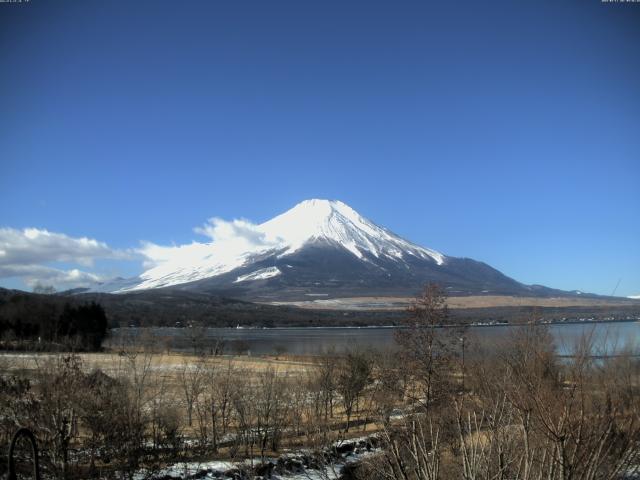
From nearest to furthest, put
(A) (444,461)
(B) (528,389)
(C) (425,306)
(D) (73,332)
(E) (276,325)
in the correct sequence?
(B) (528,389) < (A) (444,461) < (C) (425,306) < (D) (73,332) < (E) (276,325)

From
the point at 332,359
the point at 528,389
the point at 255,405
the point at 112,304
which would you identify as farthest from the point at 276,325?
the point at 528,389

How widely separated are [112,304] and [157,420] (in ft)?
624

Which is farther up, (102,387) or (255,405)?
(102,387)

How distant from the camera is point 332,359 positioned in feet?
103

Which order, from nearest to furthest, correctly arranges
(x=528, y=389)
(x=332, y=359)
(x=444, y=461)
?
(x=528, y=389) < (x=444, y=461) < (x=332, y=359)

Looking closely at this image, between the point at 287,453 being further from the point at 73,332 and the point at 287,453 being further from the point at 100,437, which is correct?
the point at 73,332

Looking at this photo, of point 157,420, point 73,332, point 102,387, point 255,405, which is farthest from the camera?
point 73,332

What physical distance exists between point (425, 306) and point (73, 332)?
6192cm

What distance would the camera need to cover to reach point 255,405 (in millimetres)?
19688

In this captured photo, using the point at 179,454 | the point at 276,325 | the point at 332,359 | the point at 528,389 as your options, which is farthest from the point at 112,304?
the point at 528,389

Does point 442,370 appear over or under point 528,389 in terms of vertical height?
under

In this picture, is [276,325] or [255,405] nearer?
[255,405]

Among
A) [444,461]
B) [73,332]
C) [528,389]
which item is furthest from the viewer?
[73,332]

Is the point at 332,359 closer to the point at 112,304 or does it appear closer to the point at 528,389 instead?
the point at 528,389
